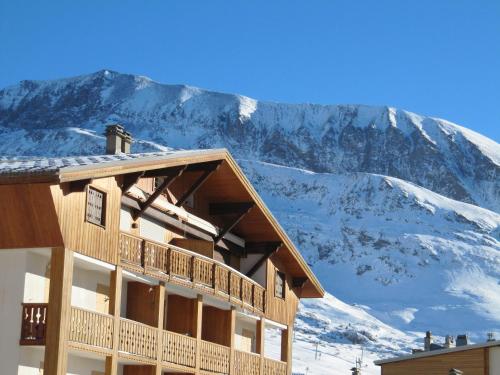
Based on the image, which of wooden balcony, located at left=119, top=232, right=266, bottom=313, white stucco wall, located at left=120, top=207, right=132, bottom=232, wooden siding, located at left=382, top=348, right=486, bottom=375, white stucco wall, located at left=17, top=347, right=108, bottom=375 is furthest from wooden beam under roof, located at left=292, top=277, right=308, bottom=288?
white stucco wall, located at left=17, top=347, right=108, bottom=375

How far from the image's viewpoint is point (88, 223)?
2306cm

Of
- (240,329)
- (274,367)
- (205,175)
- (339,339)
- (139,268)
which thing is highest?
(339,339)

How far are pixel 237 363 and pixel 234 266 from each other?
3.34 meters

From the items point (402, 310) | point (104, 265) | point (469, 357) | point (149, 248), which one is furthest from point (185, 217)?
point (402, 310)

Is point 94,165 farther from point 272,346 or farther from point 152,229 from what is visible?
point 272,346

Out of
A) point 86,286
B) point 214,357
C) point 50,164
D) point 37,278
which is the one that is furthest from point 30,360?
point 214,357

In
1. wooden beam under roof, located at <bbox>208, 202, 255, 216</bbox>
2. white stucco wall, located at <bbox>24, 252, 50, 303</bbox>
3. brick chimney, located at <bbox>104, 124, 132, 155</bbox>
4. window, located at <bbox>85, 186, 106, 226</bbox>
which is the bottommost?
white stucco wall, located at <bbox>24, 252, 50, 303</bbox>

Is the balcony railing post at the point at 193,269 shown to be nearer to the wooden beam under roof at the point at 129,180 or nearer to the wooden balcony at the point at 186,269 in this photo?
the wooden balcony at the point at 186,269

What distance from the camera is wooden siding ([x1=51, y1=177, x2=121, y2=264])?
2198 centimetres

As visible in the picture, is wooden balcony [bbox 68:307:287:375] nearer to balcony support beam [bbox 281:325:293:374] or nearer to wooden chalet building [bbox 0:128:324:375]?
wooden chalet building [bbox 0:128:324:375]

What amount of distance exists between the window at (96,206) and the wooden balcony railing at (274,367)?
9.69 m

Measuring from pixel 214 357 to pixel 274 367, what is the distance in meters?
4.24

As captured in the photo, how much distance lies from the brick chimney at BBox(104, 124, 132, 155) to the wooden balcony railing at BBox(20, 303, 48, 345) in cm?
783

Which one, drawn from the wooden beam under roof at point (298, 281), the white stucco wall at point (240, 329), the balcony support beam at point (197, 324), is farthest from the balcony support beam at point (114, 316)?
the wooden beam under roof at point (298, 281)
